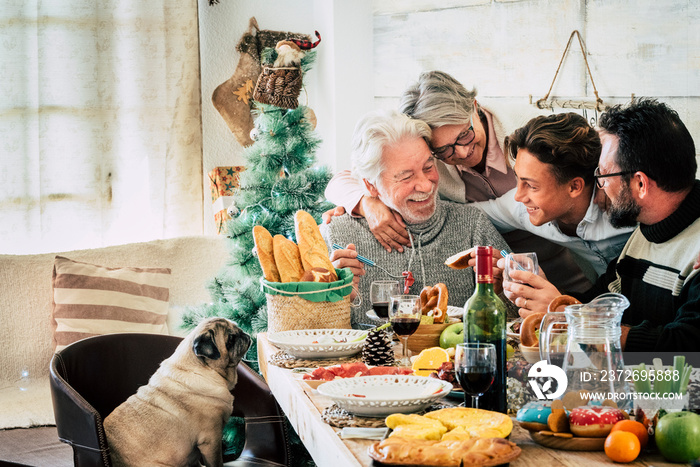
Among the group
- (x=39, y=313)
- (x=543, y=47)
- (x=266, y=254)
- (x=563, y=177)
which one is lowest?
(x=39, y=313)

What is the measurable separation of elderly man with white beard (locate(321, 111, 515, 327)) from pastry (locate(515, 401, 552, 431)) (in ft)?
4.42

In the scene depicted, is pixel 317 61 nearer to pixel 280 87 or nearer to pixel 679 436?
pixel 280 87

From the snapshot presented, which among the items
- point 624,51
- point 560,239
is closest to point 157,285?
point 560,239

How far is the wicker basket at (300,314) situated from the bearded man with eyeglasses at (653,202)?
507 mm

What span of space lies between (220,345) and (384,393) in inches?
33.9

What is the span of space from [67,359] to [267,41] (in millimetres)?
2349

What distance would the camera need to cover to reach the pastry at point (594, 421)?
98cm

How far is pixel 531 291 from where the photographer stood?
177cm

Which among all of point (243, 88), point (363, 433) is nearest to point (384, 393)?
point (363, 433)

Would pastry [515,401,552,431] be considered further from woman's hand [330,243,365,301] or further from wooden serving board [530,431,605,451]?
woman's hand [330,243,365,301]

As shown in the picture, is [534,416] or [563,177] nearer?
[534,416]

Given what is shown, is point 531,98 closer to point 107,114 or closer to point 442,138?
point 442,138

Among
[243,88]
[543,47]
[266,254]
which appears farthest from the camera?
[243,88]

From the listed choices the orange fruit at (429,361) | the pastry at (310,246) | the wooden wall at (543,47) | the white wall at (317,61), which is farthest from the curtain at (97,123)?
the orange fruit at (429,361)
